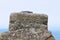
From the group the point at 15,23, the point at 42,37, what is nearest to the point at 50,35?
the point at 42,37

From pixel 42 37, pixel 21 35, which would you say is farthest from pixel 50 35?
pixel 21 35

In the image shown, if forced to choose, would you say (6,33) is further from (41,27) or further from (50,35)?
(50,35)

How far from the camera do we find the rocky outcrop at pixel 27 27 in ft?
8.52

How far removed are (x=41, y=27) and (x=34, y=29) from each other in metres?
0.16

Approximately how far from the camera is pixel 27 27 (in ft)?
8.68

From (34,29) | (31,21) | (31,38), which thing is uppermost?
(31,21)

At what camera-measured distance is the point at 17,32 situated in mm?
2678

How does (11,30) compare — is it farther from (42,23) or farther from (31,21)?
(42,23)

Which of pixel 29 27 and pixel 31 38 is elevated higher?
pixel 29 27

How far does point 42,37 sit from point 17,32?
555 mm

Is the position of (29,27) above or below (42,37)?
above

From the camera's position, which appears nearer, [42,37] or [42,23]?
[42,37]

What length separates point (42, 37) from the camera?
2.52 metres

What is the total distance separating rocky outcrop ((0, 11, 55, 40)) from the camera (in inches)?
102
